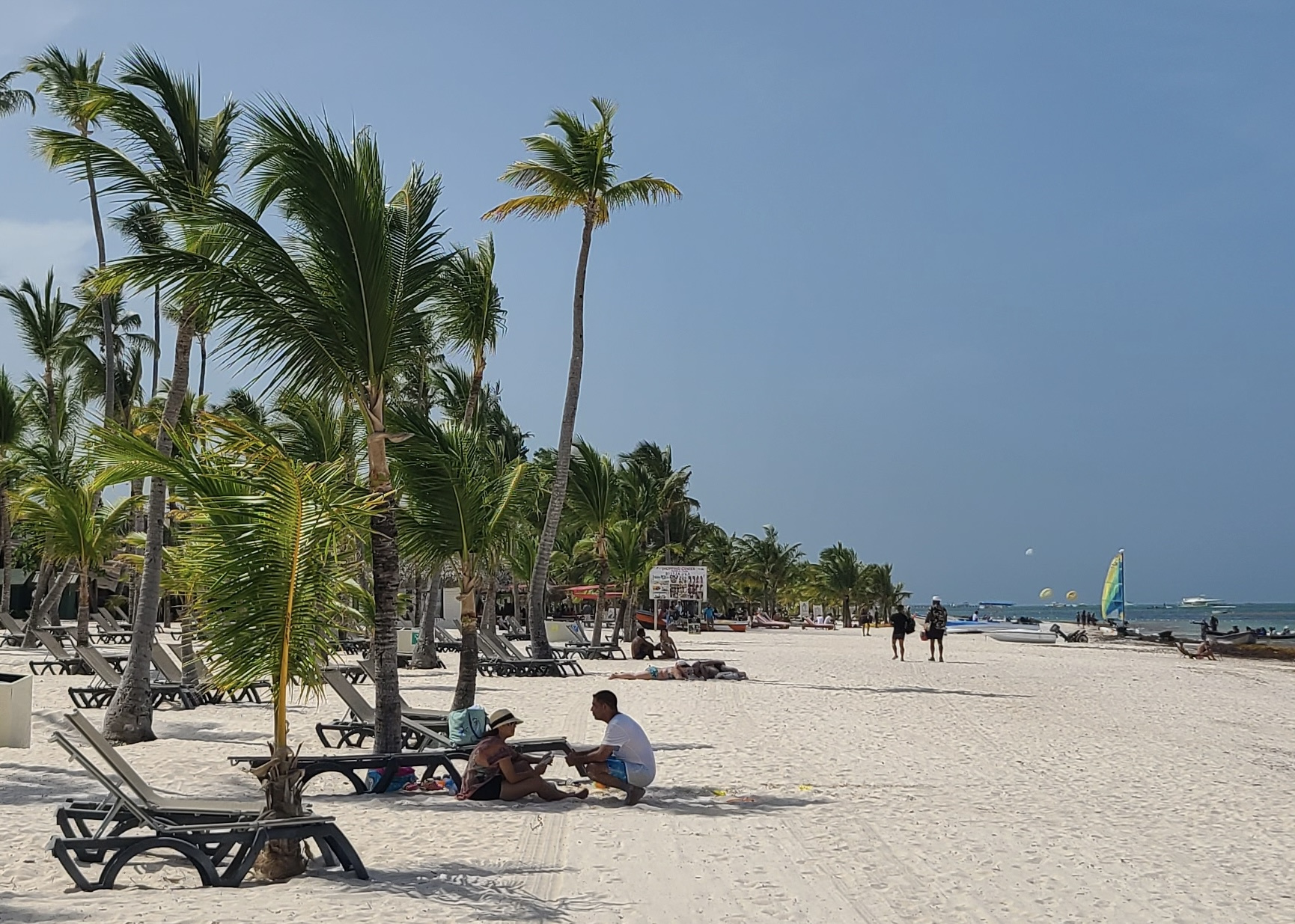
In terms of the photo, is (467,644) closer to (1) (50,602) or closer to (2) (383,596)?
(2) (383,596)

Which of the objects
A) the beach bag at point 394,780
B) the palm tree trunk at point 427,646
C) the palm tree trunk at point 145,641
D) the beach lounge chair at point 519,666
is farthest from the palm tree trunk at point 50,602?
the beach bag at point 394,780

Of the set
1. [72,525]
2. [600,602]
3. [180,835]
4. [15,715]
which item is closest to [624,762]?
[180,835]

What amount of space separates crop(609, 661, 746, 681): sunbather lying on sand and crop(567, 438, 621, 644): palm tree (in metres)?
8.80

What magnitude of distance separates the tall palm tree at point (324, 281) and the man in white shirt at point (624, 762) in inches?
74.2

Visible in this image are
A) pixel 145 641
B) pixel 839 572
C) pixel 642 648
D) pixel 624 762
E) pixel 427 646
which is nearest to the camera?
pixel 624 762

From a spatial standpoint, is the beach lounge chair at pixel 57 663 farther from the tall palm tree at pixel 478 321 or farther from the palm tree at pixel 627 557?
the palm tree at pixel 627 557

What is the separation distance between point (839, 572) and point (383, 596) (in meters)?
71.2

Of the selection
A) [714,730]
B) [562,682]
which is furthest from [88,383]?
[714,730]

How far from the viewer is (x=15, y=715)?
1063 centimetres

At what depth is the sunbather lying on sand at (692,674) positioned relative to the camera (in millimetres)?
20250

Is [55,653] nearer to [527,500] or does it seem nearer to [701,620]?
[527,500]

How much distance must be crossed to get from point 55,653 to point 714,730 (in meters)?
12.2

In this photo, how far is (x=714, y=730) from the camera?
12484 millimetres

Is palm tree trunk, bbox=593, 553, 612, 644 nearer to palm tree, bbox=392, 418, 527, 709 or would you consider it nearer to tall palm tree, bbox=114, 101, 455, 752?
palm tree, bbox=392, 418, 527, 709
